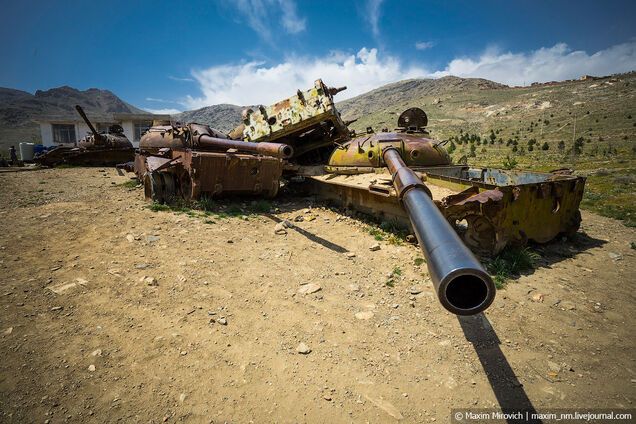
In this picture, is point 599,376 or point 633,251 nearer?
point 599,376

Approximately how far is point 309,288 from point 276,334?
1.01m

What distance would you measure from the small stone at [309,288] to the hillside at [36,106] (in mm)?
40120

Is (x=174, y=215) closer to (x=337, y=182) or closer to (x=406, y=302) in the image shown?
(x=337, y=182)

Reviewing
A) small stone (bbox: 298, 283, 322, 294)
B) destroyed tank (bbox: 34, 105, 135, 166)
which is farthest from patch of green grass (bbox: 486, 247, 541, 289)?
destroyed tank (bbox: 34, 105, 135, 166)

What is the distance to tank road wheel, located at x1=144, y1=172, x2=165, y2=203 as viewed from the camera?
7.34m

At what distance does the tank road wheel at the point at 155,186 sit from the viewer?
7.34 meters

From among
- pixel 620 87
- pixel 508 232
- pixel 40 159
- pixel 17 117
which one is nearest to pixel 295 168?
pixel 508 232

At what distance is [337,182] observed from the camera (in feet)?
25.0

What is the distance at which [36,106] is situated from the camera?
8038cm

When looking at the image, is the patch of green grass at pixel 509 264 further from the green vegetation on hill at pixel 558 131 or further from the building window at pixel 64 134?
the building window at pixel 64 134

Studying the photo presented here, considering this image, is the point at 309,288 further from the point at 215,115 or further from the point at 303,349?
the point at 215,115

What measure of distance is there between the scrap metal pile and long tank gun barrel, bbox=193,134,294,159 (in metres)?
0.02

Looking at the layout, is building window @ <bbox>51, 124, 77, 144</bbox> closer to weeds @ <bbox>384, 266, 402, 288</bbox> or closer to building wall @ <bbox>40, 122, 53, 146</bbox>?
building wall @ <bbox>40, 122, 53, 146</bbox>

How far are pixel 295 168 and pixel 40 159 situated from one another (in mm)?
16445
